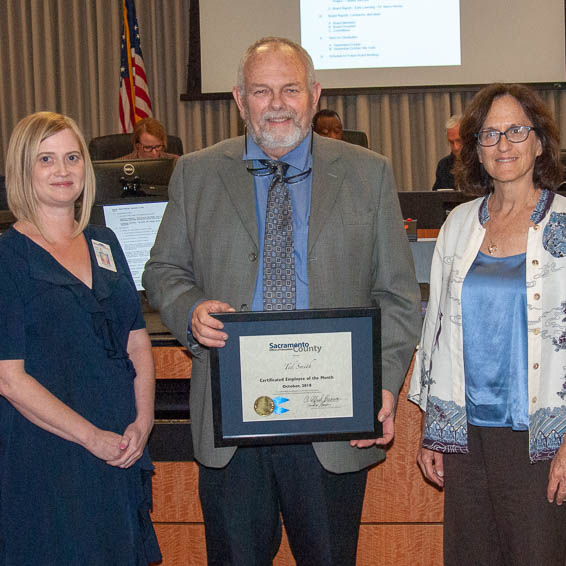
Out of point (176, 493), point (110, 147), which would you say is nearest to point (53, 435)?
point (176, 493)

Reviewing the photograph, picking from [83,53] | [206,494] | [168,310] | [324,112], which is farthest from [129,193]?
[83,53]

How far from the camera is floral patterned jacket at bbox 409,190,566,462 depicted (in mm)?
1760

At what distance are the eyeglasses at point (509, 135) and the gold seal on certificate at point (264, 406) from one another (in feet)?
2.82

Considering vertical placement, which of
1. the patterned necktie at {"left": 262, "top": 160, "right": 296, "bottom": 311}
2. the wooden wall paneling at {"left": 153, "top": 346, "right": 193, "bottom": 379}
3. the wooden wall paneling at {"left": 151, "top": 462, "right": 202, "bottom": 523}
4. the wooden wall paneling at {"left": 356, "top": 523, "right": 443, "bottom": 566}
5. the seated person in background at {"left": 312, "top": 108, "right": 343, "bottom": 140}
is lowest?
the wooden wall paneling at {"left": 356, "top": 523, "right": 443, "bottom": 566}

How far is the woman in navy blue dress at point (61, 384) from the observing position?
1747mm

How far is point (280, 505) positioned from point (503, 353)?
65cm

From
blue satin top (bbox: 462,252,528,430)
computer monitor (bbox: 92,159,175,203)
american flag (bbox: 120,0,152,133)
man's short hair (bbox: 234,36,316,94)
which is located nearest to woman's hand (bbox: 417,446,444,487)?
blue satin top (bbox: 462,252,528,430)

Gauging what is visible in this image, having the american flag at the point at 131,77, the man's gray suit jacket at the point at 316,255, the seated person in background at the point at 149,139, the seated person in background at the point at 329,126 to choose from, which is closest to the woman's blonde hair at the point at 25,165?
the man's gray suit jacket at the point at 316,255

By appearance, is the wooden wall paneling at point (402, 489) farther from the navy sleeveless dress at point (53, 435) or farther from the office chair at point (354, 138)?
the office chair at point (354, 138)

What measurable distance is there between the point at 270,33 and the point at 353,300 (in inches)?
210

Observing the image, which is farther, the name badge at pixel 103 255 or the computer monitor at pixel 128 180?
the computer monitor at pixel 128 180

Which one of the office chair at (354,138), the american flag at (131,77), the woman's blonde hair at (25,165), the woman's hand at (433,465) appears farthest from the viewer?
the american flag at (131,77)

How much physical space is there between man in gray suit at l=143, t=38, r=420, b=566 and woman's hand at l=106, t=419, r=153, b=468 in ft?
0.51

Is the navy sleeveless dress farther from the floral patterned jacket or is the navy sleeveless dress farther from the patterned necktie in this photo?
the floral patterned jacket
